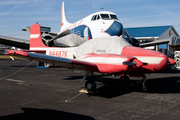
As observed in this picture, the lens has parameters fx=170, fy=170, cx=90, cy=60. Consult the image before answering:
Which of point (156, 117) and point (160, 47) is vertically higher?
Answer: point (160, 47)

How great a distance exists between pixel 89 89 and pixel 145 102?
253cm

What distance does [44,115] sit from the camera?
16.3ft

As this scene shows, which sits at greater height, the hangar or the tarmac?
the hangar

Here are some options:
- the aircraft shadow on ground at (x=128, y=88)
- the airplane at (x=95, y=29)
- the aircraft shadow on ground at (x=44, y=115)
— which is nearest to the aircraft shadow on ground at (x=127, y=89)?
the aircraft shadow on ground at (x=128, y=88)

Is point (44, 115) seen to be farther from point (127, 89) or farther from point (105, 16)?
point (105, 16)

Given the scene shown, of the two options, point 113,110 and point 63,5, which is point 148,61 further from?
point 63,5

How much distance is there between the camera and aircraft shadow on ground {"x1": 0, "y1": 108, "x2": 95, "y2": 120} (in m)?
4.74

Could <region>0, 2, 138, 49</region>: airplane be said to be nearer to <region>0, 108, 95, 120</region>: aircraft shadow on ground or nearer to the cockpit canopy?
the cockpit canopy

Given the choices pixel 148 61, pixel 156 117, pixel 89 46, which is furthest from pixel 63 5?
pixel 156 117

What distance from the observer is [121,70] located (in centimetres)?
655

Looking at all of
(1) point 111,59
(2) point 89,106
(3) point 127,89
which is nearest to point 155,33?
(3) point 127,89

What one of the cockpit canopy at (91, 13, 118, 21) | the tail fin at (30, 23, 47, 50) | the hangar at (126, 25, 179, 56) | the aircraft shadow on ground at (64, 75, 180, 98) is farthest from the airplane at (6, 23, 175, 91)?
the hangar at (126, 25, 179, 56)

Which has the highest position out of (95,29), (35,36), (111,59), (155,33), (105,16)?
(155,33)

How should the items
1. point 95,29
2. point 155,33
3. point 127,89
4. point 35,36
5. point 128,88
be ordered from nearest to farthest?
1. point 127,89
2. point 128,88
3. point 35,36
4. point 95,29
5. point 155,33
